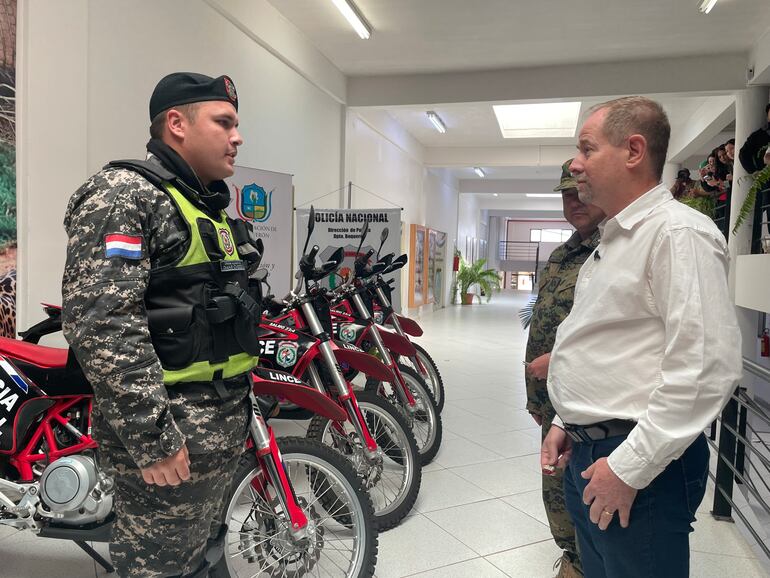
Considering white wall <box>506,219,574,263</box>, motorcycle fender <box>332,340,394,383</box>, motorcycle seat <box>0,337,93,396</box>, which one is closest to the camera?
motorcycle seat <box>0,337,93,396</box>

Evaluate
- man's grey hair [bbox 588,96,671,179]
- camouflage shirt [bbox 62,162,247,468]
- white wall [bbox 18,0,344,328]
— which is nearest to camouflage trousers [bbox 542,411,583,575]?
man's grey hair [bbox 588,96,671,179]

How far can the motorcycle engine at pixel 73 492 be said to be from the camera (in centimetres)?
168

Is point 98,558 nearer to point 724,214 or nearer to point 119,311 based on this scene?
point 119,311

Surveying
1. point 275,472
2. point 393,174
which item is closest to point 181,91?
point 275,472

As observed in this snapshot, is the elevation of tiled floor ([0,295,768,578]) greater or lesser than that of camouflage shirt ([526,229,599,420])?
lesser

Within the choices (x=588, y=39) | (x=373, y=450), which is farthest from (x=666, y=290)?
(x=588, y=39)

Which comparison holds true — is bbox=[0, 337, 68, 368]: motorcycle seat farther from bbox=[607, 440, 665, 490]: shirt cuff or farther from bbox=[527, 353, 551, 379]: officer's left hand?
bbox=[607, 440, 665, 490]: shirt cuff

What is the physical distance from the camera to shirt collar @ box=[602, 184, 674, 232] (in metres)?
1.05

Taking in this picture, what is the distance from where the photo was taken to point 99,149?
3213 millimetres

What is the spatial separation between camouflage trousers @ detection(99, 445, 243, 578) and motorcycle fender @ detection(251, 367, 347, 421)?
67 cm

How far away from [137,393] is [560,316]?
1431 millimetres

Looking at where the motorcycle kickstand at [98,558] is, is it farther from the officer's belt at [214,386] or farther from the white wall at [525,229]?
the white wall at [525,229]

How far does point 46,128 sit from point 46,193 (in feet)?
1.11

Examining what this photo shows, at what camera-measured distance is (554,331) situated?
196cm
